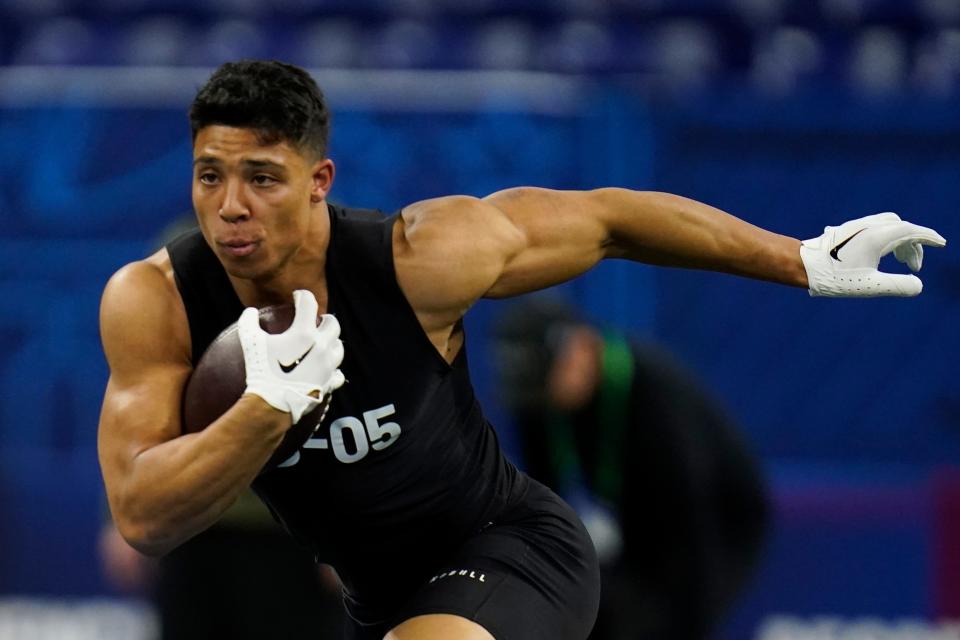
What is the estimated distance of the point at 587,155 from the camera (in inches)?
328

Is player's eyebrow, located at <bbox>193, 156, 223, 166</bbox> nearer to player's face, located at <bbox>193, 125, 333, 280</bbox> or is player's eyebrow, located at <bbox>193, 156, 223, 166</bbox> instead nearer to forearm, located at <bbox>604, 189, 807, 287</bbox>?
player's face, located at <bbox>193, 125, 333, 280</bbox>

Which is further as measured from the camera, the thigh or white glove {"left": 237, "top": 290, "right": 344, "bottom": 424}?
the thigh

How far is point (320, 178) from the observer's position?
4281 mm

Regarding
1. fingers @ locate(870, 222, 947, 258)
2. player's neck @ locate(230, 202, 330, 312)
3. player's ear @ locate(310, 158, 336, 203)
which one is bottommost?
fingers @ locate(870, 222, 947, 258)

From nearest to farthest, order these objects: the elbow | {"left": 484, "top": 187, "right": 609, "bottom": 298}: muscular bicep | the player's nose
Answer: the elbow < the player's nose < {"left": 484, "top": 187, "right": 609, "bottom": 298}: muscular bicep

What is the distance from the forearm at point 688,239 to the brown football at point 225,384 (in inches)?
39.0

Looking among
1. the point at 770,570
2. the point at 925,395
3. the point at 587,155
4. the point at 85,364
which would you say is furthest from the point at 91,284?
the point at 925,395

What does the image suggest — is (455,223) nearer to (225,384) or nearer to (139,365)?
(225,384)

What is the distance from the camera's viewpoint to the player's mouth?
4016mm

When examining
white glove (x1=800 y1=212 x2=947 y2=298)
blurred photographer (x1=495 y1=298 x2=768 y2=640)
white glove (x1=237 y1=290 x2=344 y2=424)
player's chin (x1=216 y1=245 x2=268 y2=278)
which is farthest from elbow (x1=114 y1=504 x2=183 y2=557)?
blurred photographer (x1=495 y1=298 x2=768 y2=640)

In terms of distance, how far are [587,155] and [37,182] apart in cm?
279

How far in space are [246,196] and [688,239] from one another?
1.22m

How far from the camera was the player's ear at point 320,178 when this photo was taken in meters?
4.23

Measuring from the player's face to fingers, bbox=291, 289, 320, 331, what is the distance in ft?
0.59
